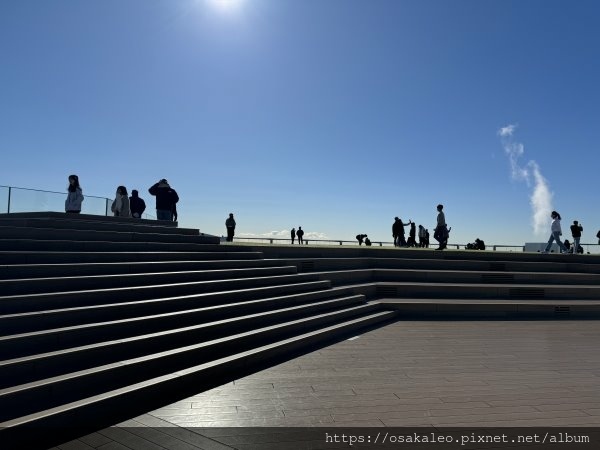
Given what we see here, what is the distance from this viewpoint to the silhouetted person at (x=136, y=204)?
14.3 m

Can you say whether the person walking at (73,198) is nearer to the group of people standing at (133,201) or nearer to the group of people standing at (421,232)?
the group of people standing at (133,201)

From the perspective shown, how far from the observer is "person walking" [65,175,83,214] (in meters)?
11.8

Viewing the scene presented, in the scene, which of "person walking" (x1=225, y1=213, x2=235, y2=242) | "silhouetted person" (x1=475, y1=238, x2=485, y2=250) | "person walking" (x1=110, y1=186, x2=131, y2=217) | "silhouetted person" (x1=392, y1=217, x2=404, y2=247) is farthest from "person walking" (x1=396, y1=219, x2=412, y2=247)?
"person walking" (x1=110, y1=186, x2=131, y2=217)

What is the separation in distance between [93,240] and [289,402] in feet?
20.8

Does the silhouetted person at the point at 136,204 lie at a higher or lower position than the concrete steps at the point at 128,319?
higher

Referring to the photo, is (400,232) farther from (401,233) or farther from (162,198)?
(162,198)

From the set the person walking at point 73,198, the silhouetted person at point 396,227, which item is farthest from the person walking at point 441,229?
the person walking at point 73,198

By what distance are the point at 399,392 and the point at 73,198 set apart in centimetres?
1097

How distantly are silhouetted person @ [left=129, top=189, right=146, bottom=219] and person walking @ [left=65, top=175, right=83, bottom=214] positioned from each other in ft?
7.73

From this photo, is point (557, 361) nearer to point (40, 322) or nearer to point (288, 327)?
point (288, 327)

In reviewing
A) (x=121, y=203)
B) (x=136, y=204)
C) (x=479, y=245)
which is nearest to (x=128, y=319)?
(x=121, y=203)

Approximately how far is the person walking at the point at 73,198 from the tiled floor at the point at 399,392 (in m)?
8.99

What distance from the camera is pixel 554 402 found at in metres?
4.84

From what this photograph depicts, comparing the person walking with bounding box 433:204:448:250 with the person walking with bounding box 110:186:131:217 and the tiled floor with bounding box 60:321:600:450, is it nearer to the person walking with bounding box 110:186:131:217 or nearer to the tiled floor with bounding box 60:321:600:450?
the tiled floor with bounding box 60:321:600:450
